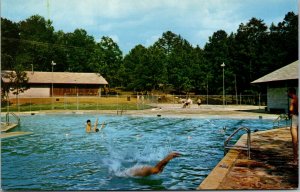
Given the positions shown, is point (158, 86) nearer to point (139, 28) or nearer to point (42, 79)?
point (42, 79)

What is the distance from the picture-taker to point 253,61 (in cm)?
5044

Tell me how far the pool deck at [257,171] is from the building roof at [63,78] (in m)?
51.5

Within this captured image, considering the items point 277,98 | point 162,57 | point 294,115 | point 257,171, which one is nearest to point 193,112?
point 277,98

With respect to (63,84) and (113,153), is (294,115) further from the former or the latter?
(63,84)

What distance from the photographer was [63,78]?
202 ft

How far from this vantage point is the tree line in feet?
155

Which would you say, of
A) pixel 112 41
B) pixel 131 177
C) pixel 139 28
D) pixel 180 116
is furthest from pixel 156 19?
pixel 112 41

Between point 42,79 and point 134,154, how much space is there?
160ft

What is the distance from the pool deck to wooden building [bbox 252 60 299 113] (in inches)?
712

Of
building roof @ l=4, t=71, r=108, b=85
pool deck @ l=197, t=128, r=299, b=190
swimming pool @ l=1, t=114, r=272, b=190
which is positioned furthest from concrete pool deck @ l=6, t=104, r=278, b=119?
building roof @ l=4, t=71, r=108, b=85

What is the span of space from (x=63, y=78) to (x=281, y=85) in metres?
40.1

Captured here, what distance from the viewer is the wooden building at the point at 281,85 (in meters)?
28.6

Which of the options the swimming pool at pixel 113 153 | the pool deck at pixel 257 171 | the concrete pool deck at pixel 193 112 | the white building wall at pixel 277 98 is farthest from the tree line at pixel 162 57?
the pool deck at pixel 257 171

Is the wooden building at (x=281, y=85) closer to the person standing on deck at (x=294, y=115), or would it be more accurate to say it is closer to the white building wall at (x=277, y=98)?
the white building wall at (x=277, y=98)
